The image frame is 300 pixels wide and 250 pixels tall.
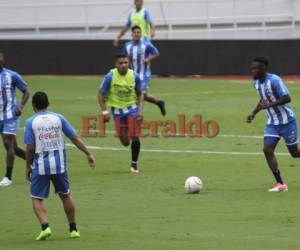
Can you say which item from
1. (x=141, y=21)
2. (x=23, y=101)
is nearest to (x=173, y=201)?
(x=23, y=101)

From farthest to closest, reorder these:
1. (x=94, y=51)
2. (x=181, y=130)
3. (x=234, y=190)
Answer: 1. (x=94, y=51)
2. (x=181, y=130)
3. (x=234, y=190)

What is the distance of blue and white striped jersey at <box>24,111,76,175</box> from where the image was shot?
14.0 metres

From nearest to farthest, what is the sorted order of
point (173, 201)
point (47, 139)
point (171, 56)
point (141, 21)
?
point (47, 139)
point (173, 201)
point (141, 21)
point (171, 56)

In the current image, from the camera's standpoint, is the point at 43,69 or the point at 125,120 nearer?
the point at 125,120

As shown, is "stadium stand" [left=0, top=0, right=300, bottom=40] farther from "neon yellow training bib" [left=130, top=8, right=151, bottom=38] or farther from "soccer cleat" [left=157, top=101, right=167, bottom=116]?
"soccer cleat" [left=157, top=101, right=167, bottom=116]

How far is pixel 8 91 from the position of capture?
20.4 m

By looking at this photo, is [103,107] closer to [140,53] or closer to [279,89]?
[279,89]

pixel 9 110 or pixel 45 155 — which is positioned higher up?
pixel 45 155

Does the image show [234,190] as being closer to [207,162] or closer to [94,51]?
[207,162]

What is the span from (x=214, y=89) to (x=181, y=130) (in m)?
8.60

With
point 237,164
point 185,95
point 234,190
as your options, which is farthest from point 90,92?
point 234,190

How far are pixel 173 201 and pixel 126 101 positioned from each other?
4.19m

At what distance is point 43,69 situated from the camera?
41.9 metres

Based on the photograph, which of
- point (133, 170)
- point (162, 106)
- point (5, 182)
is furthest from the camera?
point (162, 106)
